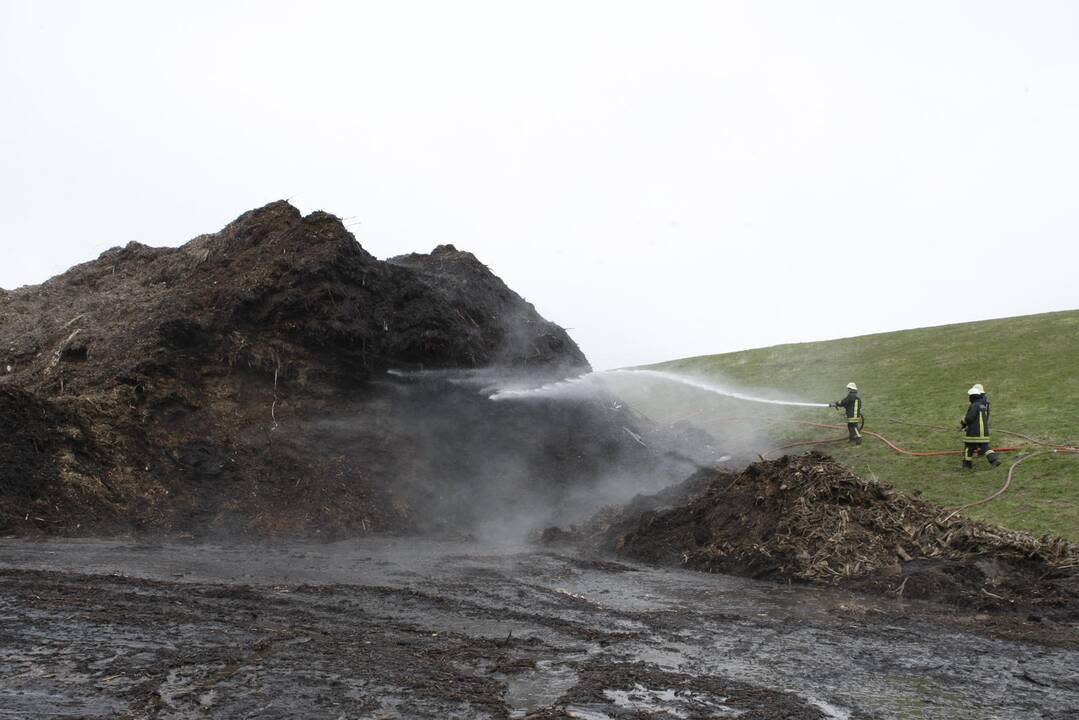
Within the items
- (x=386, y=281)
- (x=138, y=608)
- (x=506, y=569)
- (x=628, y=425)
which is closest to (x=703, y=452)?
(x=628, y=425)

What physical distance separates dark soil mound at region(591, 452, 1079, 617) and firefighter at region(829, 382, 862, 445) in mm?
6509

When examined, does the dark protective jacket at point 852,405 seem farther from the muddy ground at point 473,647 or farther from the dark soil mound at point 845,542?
the muddy ground at point 473,647

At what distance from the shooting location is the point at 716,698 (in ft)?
18.1

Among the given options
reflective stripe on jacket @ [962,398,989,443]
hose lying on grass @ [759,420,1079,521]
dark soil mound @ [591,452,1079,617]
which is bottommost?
dark soil mound @ [591,452,1079,617]

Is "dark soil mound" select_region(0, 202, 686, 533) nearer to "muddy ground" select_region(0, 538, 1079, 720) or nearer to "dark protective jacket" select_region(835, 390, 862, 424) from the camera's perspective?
"muddy ground" select_region(0, 538, 1079, 720)

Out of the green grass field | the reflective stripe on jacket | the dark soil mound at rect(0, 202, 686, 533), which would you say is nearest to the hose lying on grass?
the green grass field

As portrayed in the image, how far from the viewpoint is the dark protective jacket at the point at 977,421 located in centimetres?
1485

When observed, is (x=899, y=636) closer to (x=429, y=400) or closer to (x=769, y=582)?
(x=769, y=582)

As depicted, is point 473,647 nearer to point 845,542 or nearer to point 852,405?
point 845,542

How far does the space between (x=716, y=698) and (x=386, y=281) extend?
1240 centimetres

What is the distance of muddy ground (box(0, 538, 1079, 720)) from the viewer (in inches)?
205

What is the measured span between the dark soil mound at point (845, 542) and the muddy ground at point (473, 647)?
57 cm

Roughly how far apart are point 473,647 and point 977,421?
1233cm

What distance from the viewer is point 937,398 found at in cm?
2092
